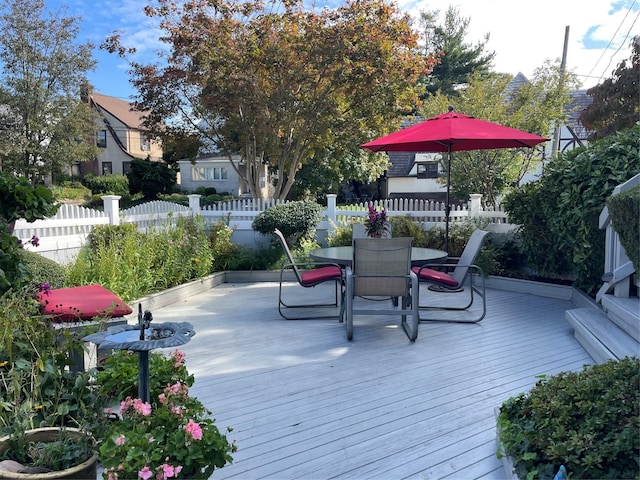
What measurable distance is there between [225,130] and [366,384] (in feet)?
31.6

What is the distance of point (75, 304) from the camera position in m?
3.16

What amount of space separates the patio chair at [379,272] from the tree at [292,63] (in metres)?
6.95

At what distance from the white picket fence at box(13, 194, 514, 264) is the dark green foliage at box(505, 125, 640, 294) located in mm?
1122

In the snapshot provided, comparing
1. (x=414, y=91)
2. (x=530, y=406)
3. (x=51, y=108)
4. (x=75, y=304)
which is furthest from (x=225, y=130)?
(x=51, y=108)

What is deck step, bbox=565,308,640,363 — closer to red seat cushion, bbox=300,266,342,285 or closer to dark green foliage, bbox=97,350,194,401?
red seat cushion, bbox=300,266,342,285

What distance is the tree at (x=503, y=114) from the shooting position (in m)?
10.3

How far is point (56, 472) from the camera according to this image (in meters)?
1.68

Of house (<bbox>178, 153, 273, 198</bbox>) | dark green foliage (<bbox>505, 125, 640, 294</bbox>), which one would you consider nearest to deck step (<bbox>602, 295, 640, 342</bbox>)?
dark green foliage (<bbox>505, 125, 640, 294</bbox>)

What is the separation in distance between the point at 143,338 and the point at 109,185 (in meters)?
26.7

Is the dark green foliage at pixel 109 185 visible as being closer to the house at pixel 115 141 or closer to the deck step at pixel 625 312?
the house at pixel 115 141

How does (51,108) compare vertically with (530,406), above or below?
above

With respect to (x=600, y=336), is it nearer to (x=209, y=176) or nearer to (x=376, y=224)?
(x=376, y=224)

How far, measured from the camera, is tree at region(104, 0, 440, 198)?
10000 mm

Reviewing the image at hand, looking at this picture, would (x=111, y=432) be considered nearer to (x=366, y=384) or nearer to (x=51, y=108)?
(x=366, y=384)
